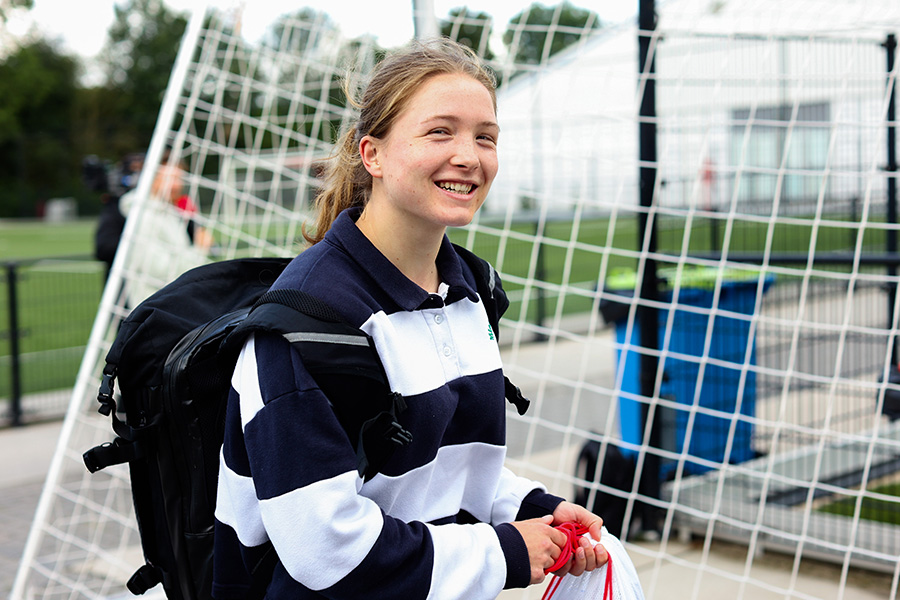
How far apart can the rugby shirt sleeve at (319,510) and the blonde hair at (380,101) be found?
18.7 inches

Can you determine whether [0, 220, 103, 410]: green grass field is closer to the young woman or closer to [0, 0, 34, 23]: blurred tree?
the young woman

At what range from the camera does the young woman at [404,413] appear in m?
1.39

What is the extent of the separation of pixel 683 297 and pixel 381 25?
76.9 inches

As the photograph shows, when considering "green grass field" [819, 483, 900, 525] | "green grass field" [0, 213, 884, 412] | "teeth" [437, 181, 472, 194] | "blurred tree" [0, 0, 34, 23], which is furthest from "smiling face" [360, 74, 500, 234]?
"blurred tree" [0, 0, 34, 23]

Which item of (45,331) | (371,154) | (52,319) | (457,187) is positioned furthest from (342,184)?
(52,319)

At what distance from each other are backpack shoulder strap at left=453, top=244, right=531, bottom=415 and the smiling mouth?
0.28 meters

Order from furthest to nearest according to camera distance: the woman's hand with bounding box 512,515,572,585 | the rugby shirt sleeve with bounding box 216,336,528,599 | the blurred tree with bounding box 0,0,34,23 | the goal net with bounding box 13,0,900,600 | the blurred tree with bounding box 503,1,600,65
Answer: the blurred tree with bounding box 0,0,34,23 → the blurred tree with bounding box 503,1,600,65 → the goal net with bounding box 13,0,900,600 → the woman's hand with bounding box 512,515,572,585 → the rugby shirt sleeve with bounding box 216,336,528,599

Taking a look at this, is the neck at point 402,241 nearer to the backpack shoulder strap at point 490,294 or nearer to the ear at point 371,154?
the ear at point 371,154

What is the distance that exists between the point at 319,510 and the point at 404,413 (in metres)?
0.22

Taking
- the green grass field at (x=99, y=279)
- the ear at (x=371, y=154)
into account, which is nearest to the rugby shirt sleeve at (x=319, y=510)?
the ear at (x=371, y=154)

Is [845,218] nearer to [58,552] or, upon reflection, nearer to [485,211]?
[58,552]

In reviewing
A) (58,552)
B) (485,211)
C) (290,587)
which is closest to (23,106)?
(485,211)

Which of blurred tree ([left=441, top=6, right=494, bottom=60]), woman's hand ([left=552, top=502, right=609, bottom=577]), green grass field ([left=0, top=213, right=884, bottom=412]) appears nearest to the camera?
woman's hand ([left=552, top=502, right=609, bottom=577])

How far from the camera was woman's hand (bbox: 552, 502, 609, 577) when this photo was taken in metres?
1.65
